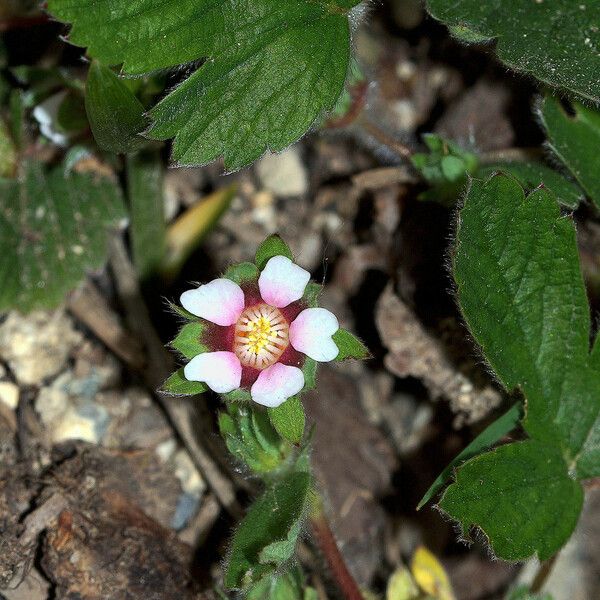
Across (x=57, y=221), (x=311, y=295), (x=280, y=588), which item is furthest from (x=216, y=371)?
(x=57, y=221)

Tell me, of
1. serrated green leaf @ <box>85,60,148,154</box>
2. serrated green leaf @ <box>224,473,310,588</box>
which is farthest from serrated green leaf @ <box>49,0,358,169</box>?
serrated green leaf @ <box>224,473,310,588</box>

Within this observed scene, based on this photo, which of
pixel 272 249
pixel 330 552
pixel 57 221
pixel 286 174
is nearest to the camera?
pixel 272 249

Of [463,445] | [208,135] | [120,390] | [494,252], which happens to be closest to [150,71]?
[208,135]

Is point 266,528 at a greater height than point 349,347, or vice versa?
point 349,347

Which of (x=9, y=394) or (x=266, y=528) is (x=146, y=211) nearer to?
(x=9, y=394)

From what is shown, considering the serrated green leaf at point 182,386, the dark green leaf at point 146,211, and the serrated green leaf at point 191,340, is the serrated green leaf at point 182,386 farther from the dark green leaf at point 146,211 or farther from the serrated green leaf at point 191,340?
the dark green leaf at point 146,211

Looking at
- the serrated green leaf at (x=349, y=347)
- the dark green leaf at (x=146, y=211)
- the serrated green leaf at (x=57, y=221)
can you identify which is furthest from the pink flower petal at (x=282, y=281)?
the serrated green leaf at (x=57, y=221)
